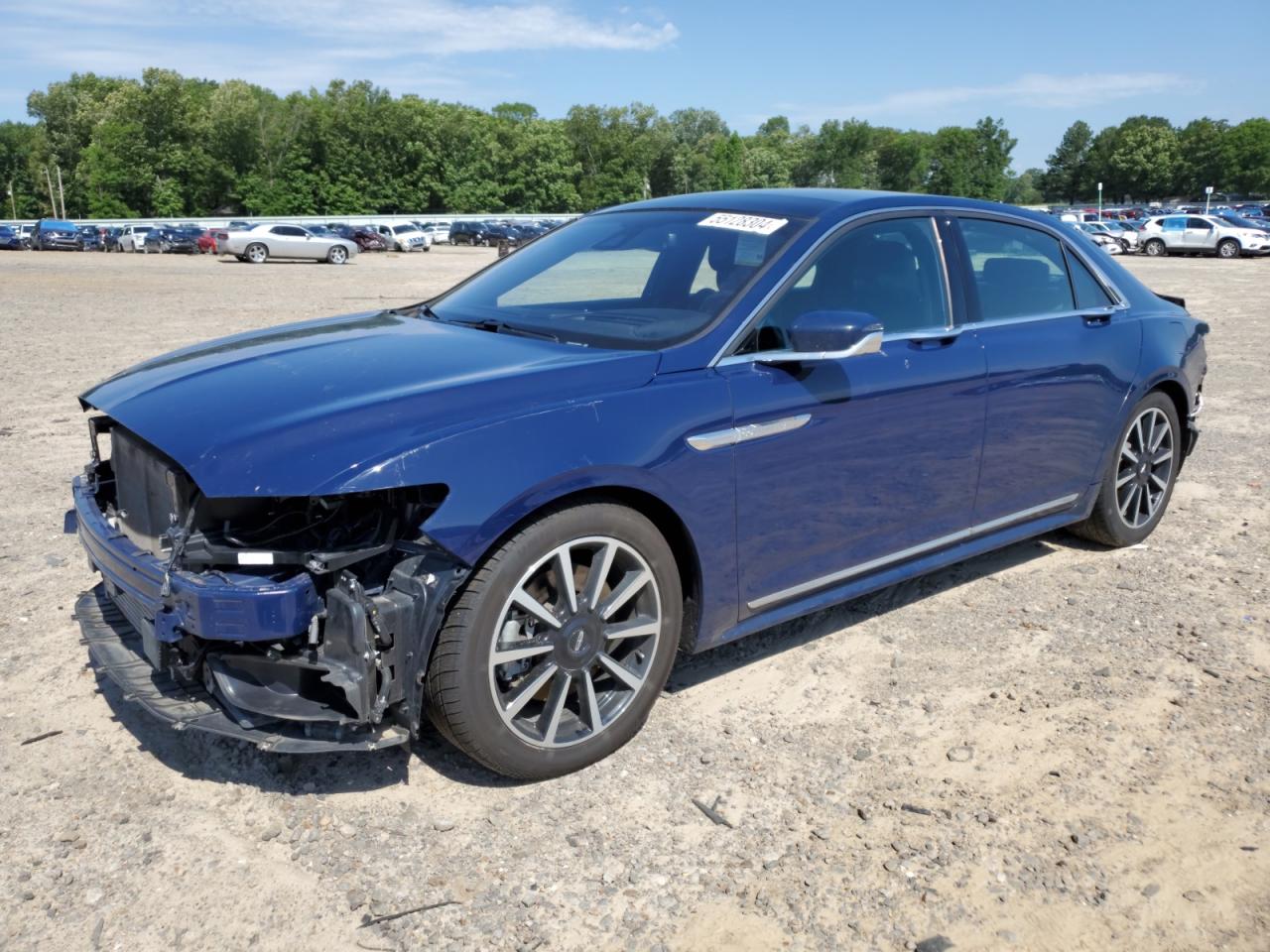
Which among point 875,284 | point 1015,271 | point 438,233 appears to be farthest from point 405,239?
point 875,284

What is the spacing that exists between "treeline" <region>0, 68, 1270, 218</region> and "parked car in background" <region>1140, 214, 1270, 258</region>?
7384 centimetres

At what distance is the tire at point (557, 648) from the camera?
9.65ft

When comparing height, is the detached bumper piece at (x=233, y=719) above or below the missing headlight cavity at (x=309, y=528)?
below

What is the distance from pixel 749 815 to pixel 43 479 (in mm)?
5340

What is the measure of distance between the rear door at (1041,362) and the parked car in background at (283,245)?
39.2 metres

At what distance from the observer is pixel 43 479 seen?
21.6 feet

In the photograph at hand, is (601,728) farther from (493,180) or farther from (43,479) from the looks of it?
(493,180)

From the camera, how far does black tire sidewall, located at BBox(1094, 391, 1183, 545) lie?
16.7 ft

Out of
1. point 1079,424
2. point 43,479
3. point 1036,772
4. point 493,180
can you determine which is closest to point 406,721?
point 1036,772

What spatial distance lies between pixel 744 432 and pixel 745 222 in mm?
995

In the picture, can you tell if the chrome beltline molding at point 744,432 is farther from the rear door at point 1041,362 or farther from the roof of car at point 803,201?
the rear door at point 1041,362

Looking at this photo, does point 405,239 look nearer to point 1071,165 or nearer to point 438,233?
point 438,233

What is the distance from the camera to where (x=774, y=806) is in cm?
315

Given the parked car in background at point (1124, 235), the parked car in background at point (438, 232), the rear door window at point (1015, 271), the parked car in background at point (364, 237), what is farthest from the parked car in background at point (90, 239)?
the rear door window at point (1015, 271)
